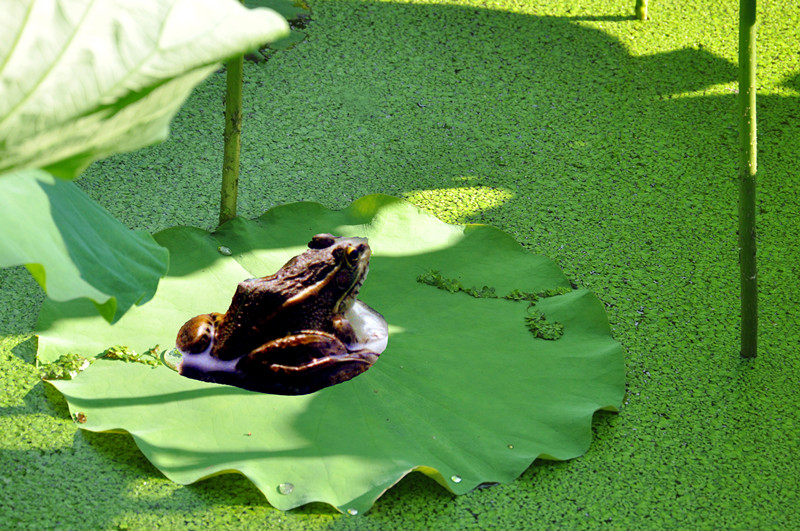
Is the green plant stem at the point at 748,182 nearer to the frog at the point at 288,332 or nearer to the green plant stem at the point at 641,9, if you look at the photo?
the frog at the point at 288,332

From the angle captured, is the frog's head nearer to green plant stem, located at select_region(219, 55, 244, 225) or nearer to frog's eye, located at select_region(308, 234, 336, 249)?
frog's eye, located at select_region(308, 234, 336, 249)

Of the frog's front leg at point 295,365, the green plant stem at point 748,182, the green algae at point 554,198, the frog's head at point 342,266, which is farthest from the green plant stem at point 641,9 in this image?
the frog's front leg at point 295,365

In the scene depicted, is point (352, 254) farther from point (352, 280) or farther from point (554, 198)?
point (554, 198)

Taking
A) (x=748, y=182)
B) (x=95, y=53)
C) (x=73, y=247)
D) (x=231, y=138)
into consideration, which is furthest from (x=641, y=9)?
(x=95, y=53)

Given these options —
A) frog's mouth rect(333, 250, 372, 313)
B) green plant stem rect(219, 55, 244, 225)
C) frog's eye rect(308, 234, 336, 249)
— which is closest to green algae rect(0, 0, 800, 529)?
A: green plant stem rect(219, 55, 244, 225)

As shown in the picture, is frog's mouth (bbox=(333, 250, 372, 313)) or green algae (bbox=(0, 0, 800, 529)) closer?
green algae (bbox=(0, 0, 800, 529))
